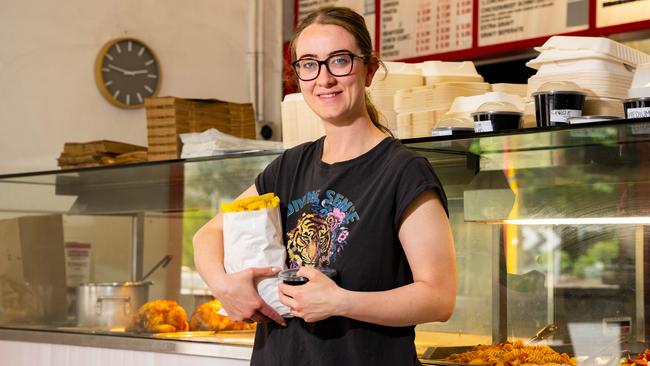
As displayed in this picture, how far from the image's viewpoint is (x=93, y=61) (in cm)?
529

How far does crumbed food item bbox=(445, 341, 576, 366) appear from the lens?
2295mm

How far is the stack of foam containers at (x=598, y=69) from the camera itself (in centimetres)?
229

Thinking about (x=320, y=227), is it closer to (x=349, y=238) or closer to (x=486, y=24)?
(x=349, y=238)

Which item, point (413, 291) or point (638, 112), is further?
point (638, 112)

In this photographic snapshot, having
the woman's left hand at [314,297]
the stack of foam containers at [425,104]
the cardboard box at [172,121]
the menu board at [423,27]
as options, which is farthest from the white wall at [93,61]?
the woman's left hand at [314,297]

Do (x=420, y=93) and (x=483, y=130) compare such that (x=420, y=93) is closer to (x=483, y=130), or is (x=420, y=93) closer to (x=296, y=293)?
(x=483, y=130)

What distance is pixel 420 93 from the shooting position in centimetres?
270

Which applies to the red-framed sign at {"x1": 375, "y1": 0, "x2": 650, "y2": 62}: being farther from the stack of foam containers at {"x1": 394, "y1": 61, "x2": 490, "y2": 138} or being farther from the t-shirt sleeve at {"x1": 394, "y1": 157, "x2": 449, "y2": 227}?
the t-shirt sleeve at {"x1": 394, "y1": 157, "x2": 449, "y2": 227}

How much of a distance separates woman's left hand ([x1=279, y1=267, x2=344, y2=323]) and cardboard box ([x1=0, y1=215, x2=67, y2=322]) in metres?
2.12

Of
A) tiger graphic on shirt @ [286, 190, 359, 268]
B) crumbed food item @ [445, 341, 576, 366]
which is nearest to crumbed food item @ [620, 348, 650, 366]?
crumbed food item @ [445, 341, 576, 366]

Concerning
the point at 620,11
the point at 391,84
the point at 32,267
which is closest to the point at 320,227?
the point at 391,84

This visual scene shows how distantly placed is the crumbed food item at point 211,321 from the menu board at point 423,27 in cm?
238

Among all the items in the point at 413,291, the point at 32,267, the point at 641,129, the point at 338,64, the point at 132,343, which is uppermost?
the point at 338,64

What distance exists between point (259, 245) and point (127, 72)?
3.83m
